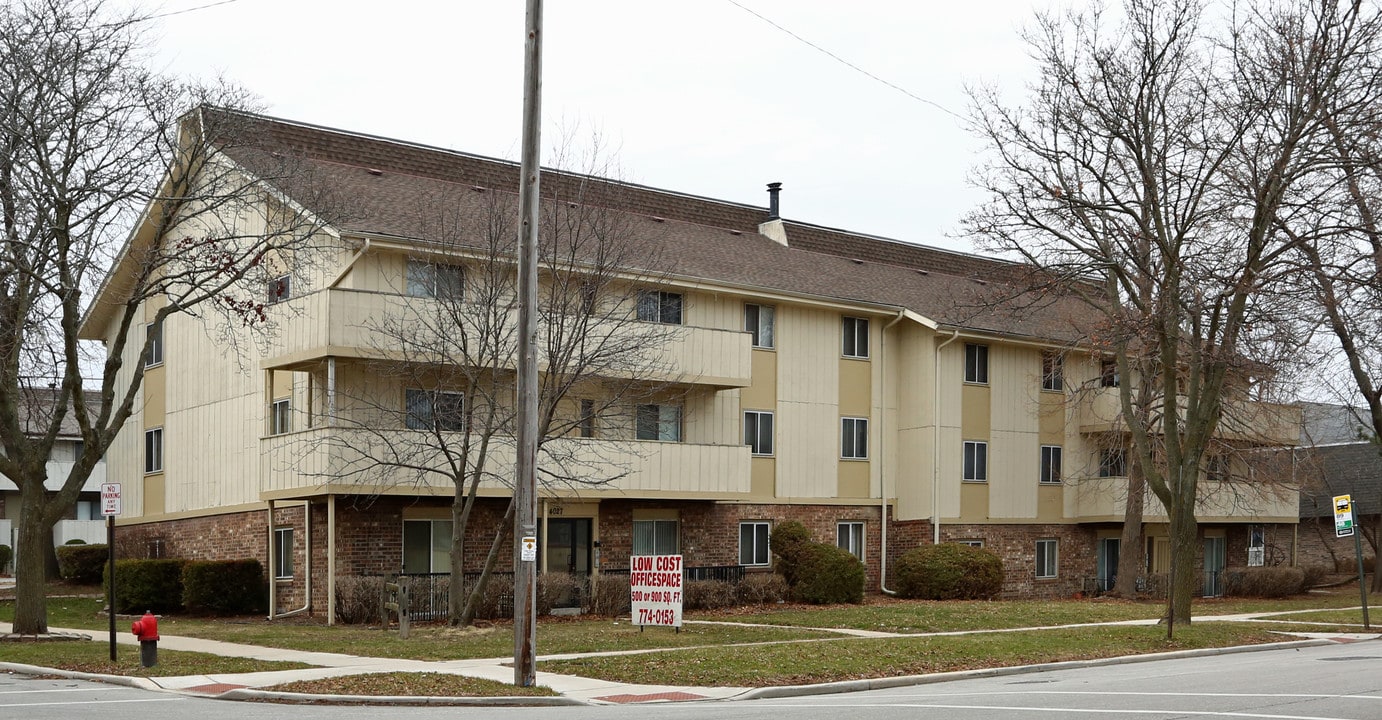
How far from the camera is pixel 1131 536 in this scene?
131 feet

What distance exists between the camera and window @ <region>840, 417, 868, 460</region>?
38219 millimetres

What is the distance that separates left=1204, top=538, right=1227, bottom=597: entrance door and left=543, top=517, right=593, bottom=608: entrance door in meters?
23.4

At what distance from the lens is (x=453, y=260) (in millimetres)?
28438

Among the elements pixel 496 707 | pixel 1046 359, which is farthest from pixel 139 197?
pixel 1046 359

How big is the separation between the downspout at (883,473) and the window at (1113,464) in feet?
24.4

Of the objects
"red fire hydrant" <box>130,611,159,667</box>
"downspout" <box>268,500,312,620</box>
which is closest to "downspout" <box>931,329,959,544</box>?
"downspout" <box>268,500,312,620</box>

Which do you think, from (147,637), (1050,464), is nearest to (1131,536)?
(1050,464)

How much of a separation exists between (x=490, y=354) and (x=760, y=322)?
10056 millimetres

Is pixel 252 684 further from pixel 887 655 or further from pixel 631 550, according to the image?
pixel 631 550

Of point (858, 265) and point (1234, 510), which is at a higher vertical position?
point (858, 265)

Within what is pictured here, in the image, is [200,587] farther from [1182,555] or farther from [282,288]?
[1182,555]

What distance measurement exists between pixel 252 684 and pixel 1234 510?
35.1 m

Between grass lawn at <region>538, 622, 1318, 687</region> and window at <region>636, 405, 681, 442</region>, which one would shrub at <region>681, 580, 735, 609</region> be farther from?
grass lawn at <region>538, 622, 1318, 687</region>

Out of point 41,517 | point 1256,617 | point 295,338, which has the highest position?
point 295,338
